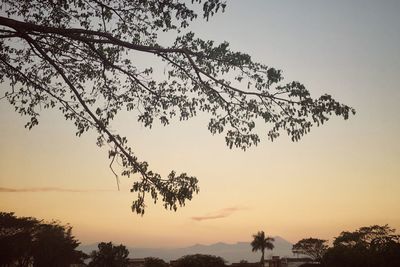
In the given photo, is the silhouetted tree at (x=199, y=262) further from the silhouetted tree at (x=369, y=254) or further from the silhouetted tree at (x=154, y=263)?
the silhouetted tree at (x=369, y=254)

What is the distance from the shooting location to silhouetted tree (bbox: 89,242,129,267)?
2298 inches

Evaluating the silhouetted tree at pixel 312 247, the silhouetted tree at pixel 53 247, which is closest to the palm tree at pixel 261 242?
the silhouetted tree at pixel 312 247

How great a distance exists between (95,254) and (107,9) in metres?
56.7

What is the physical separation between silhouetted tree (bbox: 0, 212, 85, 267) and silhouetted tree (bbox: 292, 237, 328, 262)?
1747 inches

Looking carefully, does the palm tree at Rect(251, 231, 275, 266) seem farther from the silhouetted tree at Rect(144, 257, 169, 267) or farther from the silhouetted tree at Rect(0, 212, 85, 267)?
the silhouetted tree at Rect(0, 212, 85, 267)

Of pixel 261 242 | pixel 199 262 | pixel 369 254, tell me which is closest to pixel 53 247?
pixel 199 262

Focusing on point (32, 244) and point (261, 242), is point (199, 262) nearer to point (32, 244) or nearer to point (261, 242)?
point (32, 244)

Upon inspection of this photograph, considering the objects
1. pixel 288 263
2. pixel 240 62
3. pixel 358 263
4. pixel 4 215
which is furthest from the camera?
pixel 288 263

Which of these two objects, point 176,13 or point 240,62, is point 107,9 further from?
point 240,62

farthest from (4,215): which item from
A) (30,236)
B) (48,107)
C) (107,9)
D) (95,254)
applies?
(107,9)

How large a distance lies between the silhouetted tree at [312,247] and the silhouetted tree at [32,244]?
44373 millimetres

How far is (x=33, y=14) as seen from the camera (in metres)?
10.4

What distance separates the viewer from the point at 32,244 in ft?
151

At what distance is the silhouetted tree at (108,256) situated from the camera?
192 ft
